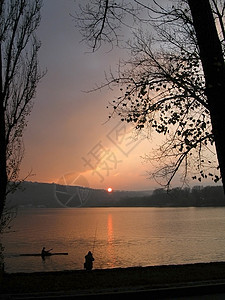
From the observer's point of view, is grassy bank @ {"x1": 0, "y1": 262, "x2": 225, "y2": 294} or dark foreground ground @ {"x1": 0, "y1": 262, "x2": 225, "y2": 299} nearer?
dark foreground ground @ {"x1": 0, "y1": 262, "x2": 225, "y2": 299}

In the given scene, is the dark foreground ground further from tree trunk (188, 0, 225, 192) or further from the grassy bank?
tree trunk (188, 0, 225, 192)

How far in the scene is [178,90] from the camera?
24.1 ft

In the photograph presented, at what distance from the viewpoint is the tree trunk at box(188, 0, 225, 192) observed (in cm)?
420

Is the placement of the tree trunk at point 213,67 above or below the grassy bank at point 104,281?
above

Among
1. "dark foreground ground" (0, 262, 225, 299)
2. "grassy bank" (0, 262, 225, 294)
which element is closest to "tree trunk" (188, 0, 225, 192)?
"dark foreground ground" (0, 262, 225, 299)

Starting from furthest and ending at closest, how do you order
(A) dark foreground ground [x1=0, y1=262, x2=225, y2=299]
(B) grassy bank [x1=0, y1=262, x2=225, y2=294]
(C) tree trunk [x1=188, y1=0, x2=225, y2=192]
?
(B) grassy bank [x1=0, y1=262, x2=225, y2=294]
(A) dark foreground ground [x1=0, y1=262, x2=225, y2=299]
(C) tree trunk [x1=188, y1=0, x2=225, y2=192]

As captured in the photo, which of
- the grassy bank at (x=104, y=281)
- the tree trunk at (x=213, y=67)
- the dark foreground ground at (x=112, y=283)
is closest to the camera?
the tree trunk at (x=213, y=67)

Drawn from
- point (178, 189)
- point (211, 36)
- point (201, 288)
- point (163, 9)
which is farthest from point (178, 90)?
point (201, 288)

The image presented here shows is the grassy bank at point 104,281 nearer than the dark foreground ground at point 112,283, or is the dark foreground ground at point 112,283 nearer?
the dark foreground ground at point 112,283

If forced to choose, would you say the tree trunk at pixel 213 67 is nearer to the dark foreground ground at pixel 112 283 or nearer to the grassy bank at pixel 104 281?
the dark foreground ground at pixel 112 283

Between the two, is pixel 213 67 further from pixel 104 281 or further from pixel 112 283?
pixel 104 281

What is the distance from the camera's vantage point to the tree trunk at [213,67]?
4199mm

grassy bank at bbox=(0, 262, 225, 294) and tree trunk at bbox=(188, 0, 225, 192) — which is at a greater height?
tree trunk at bbox=(188, 0, 225, 192)

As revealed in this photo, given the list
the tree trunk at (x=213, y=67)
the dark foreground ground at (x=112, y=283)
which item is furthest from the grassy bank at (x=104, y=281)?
the tree trunk at (x=213, y=67)
